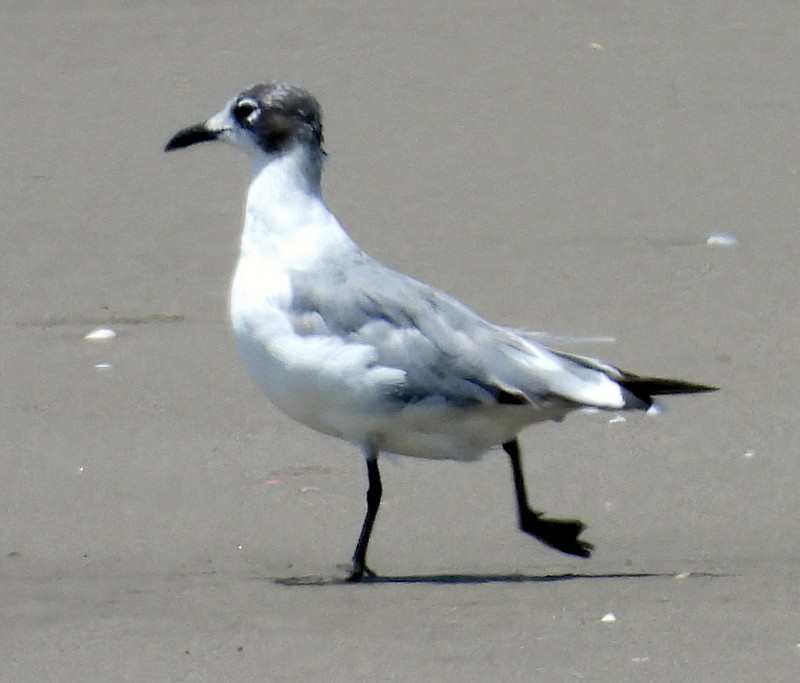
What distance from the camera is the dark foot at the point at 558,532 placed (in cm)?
608

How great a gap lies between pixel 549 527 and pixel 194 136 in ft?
5.71

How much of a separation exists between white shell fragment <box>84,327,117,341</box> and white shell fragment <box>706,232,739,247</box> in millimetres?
2660

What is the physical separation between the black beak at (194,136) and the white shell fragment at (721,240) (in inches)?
121

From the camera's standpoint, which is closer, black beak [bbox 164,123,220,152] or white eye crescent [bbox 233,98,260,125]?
white eye crescent [bbox 233,98,260,125]

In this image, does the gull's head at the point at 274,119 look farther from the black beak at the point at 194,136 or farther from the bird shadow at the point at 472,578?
the bird shadow at the point at 472,578

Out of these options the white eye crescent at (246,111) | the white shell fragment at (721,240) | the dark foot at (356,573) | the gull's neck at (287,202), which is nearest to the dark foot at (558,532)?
the dark foot at (356,573)

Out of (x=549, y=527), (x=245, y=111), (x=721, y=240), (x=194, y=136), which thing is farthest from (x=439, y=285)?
(x=549, y=527)

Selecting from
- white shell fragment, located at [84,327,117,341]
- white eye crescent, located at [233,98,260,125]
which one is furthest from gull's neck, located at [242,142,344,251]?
white shell fragment, located at [84,327,117,341]

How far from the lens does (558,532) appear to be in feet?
20.0

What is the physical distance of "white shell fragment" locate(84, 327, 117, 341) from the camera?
820cm

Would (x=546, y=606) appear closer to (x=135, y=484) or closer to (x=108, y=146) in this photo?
(x=135, y=484)

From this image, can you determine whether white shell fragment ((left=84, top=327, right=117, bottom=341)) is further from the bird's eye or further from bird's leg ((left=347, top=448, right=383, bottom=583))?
bird's leg ((left=347, top=448, right=383, bottom=583))

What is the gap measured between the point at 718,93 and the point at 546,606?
18.8 ft

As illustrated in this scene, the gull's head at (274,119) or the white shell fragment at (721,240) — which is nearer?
the gull's head at (274,119)
